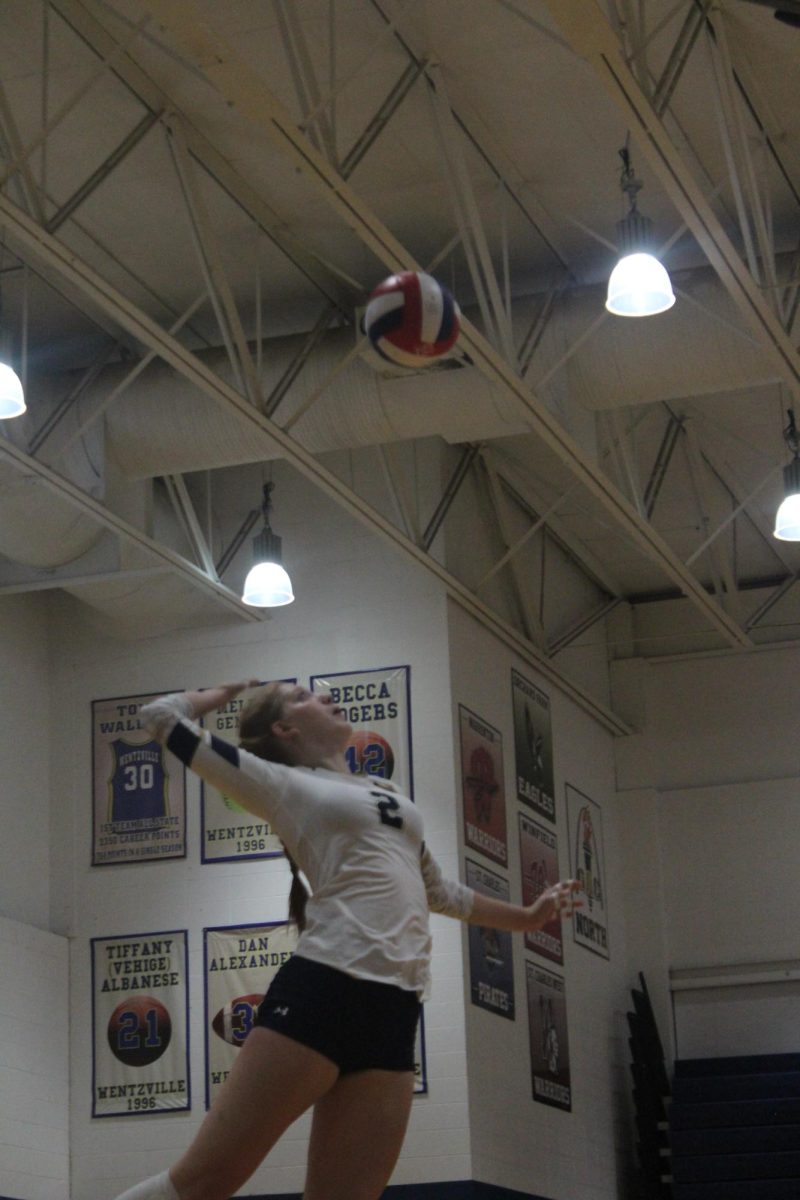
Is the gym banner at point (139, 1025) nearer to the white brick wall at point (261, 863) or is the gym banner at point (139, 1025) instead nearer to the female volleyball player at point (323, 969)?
the white brick wall at point (261, 863)

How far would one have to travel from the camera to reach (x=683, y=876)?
61.9 feet

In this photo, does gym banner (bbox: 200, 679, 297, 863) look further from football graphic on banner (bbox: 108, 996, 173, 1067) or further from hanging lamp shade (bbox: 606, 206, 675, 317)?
hanging lamp shade (bbox: 606, 206, 675, 317)

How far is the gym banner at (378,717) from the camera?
558 inches

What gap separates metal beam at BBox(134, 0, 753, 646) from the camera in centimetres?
812

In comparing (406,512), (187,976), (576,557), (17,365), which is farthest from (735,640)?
(17,365)

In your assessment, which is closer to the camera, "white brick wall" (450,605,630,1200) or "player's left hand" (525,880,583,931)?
"player's left hand" (525,880,583,931)

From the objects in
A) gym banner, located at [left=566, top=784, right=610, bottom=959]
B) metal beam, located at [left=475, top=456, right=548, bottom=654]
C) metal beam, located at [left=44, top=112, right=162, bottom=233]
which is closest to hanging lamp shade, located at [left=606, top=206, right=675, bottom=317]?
metal beam, located at [left=44, top=112, right=162, bottom=233]

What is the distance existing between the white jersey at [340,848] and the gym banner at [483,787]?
9.12 meters

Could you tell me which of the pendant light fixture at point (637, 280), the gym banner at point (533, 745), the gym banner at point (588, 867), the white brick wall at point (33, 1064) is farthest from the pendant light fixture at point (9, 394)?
the gym banner at point (588, 867)

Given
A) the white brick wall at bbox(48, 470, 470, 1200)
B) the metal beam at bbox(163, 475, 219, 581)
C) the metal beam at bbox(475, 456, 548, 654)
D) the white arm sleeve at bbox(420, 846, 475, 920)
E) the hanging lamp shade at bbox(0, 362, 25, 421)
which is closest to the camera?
the white arm sleeve at bbox(420, 846, 475, 920)

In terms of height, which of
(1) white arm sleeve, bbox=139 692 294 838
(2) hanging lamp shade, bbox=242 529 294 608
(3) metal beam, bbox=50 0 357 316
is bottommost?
(1) white arm sleeve, bbox=139 692 294 838

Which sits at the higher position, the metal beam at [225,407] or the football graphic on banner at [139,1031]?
the metal beam at [225,407]

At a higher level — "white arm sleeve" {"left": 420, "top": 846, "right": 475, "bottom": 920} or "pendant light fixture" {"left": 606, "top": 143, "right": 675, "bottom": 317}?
"pendant light fixture" {"left": 606, "top": 143, "right": 675, "bottom": 317}

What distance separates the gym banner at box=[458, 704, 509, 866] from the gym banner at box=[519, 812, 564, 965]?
559 millimetres
